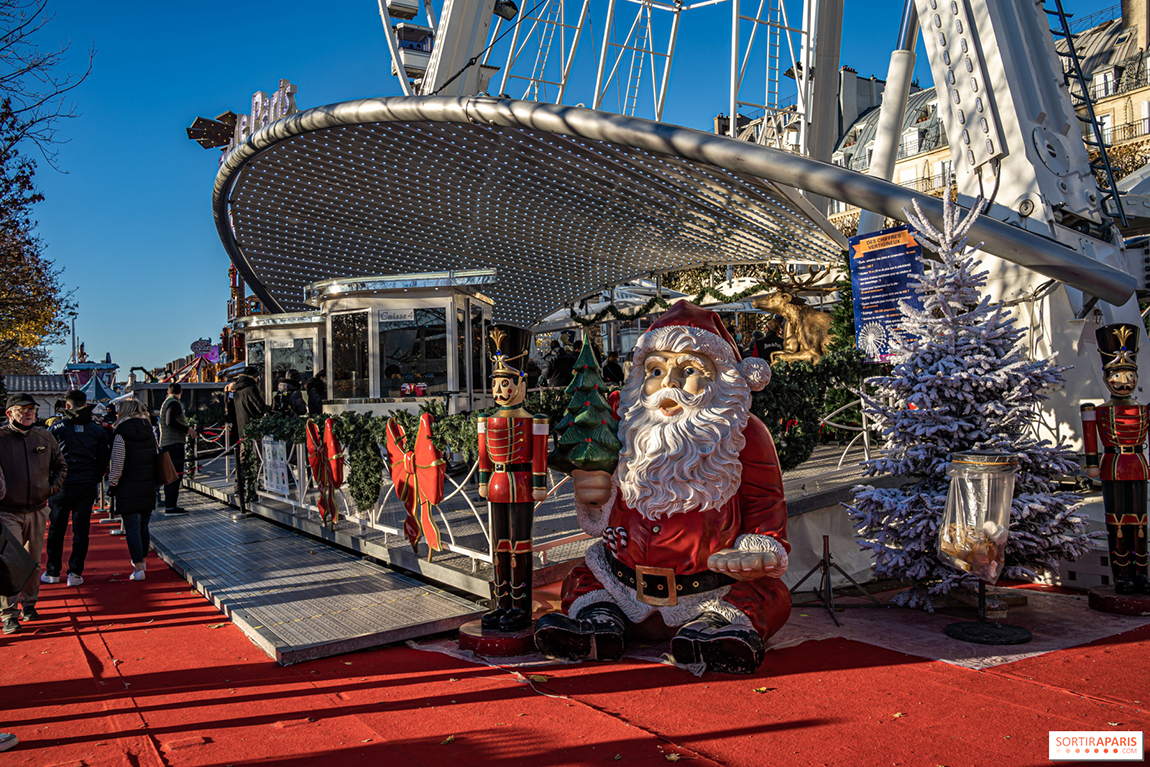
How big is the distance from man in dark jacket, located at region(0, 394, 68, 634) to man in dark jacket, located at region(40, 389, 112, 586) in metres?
0.89

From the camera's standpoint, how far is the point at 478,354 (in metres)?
10.2

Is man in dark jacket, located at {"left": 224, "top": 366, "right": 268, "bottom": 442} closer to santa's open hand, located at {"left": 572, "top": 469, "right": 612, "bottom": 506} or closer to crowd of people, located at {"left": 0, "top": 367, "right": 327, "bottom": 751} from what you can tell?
crowd of people, located at {"left": 0, "top": 367, "right": 327, "bottom": 751}

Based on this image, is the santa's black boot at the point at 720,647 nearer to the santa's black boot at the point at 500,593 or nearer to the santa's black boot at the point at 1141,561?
the santa's black boot at the point at 500,593

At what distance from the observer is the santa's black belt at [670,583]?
367 cm

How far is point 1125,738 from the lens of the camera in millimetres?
2672

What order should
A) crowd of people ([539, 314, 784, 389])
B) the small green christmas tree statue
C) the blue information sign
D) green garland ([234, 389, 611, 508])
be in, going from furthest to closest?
crowd of people ([539, 314, 784, 389])
the blue information sign
green garland ([234, 389, 611, 508])
the small green christmas tree statue

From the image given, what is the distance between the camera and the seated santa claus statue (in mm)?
3619

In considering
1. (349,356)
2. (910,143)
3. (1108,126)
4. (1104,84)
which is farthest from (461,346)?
(910,143)

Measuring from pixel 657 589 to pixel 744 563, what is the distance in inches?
21.9

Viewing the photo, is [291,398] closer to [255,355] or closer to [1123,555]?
[255,355]

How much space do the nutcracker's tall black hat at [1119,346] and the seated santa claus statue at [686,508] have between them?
94.6 inches

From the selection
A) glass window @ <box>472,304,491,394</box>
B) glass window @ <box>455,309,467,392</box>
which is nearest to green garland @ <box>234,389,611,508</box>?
glass window @ <box>455,309,467,392</box>

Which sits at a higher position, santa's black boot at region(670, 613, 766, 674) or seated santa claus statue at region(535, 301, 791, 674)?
seated santa claus statue at region(535, 301, 791, 674)

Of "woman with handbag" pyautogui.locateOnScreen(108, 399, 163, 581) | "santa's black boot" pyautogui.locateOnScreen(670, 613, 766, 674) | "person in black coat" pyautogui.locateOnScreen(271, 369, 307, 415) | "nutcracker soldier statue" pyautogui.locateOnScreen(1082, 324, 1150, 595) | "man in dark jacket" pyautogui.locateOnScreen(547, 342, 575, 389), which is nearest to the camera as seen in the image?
"santa's black boot" pyautogui.locateOnScreen(670, 613, 766, 674)
